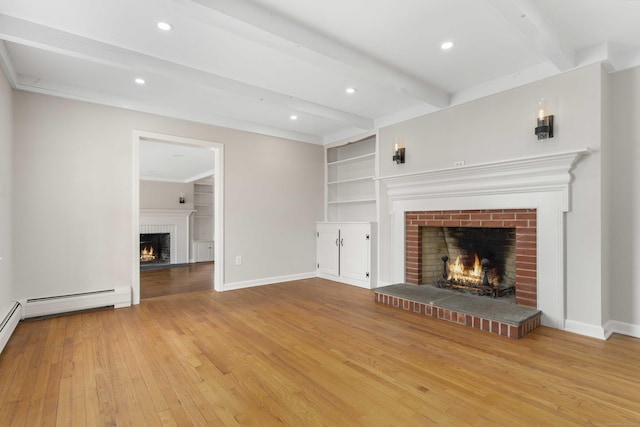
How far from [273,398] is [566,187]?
2.99 meters

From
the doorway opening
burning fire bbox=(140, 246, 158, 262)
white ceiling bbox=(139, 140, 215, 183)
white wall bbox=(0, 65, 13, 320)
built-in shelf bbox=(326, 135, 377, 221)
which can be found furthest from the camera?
burning fire bbox=(140, 246, 158, 262)

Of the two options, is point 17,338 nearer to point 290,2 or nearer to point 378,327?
point 378,327

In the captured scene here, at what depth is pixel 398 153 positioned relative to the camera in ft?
14.0

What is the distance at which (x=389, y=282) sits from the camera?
450cm

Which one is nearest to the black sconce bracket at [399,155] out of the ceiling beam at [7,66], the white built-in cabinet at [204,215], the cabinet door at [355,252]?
the cabinet door at [355,252]

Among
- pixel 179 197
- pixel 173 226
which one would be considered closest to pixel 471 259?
pixel 173 226

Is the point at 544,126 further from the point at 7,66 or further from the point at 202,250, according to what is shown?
the point at 202,250

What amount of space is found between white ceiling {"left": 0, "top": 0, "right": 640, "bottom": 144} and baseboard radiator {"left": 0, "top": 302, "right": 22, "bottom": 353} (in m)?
2.21

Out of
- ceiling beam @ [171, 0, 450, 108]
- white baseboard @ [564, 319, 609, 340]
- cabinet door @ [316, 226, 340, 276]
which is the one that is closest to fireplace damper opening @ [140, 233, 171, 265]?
cabinet door @ [316, 226, 340, 276]

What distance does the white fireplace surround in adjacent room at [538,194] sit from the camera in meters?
2.86

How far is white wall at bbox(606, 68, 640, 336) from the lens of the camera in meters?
2.72

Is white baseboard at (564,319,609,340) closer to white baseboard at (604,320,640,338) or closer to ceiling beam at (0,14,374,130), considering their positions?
white baseboard at (604,320,640,338)

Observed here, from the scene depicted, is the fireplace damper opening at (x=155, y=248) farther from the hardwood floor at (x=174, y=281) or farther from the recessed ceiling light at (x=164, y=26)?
the recessed ceiling light at (x=164, y=26)

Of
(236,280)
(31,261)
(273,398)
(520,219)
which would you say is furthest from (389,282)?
(31,261)
